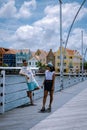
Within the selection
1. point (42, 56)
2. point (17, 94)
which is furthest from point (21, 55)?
point (17, 94)

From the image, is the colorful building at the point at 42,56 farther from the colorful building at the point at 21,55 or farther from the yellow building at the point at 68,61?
the yellow building at the point at 68,61

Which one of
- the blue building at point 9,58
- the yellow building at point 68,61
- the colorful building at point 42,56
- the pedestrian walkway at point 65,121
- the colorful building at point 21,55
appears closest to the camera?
the pedestrian walkway at point 65,121

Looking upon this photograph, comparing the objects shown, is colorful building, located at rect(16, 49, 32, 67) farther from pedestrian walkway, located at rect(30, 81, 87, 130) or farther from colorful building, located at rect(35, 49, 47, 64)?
pedestrian walkway, located at rect(30, 81, 87, 130)

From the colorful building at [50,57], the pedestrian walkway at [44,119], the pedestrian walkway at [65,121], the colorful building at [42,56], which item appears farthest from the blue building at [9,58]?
the pedestrian walkway at [65,121]

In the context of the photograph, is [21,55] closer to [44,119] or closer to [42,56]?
[42,56]

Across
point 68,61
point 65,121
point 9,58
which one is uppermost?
point 9,58

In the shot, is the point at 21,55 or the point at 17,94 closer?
the point at 17,94

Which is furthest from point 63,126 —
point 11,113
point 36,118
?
point 11,113

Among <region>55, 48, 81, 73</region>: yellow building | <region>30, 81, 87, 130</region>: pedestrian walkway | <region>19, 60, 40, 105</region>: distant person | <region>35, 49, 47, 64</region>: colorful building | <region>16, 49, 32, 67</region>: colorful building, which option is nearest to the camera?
<region>30, 81, 87, 130</region>: pedestrian walkway

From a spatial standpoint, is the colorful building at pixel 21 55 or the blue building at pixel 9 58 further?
the blue building at pixel 9 58

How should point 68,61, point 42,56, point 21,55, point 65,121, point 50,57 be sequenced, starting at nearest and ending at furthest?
point 65,121 < point 68,61 < point 50,57 < point 42,56 < point 21,55

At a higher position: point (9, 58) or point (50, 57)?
point (9, 58)

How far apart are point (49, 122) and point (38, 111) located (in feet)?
8.12

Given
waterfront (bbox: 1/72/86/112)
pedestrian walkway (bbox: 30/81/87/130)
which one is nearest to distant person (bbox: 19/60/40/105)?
waterfront (bbox: 1/72/86/112)
